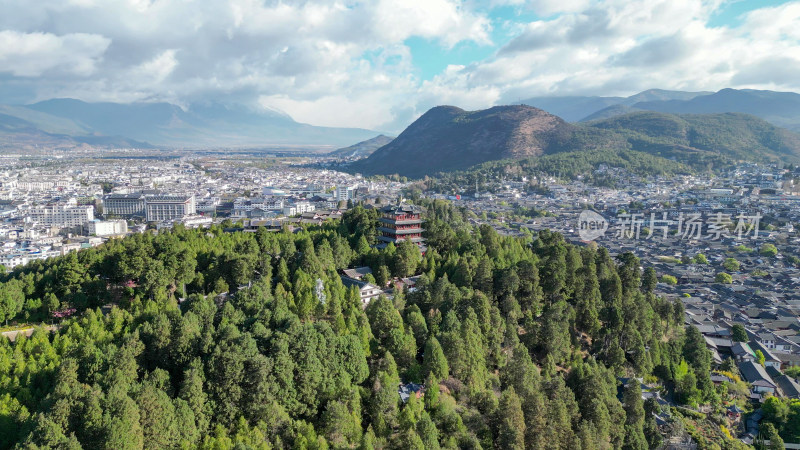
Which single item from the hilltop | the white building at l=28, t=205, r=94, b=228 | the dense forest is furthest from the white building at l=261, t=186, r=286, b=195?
the dense forest

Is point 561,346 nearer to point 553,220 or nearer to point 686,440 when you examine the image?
point 686,440

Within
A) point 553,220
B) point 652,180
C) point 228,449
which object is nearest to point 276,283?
point 228,449

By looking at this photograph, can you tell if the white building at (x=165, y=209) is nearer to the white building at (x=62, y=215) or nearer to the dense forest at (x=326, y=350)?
the white building at (x=62, y=215)

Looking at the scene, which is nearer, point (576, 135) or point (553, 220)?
point (553, 220)

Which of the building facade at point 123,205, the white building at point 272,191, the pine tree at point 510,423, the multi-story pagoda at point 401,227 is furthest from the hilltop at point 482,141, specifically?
the pine tree at point 510,423

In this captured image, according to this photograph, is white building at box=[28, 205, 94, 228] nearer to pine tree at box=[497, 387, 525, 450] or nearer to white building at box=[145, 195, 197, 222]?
white building at box=[145, 195, 197, 222]

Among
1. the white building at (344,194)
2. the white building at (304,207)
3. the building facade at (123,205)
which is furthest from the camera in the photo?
the white building at (344,194)
